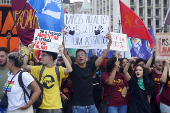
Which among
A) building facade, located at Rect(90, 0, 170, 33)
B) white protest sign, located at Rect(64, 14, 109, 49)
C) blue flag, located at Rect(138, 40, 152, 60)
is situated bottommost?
blue flag, located at Rect(138, 40, 152, 60)

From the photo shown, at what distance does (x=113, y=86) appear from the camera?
5.88m

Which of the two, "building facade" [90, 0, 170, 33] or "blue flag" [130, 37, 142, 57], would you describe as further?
"building facade" [90, 0, 170, 33]

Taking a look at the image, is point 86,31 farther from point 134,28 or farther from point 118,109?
point 134,28

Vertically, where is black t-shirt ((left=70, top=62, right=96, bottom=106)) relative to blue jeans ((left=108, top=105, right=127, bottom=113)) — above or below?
above

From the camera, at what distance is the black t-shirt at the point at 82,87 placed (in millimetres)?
4953

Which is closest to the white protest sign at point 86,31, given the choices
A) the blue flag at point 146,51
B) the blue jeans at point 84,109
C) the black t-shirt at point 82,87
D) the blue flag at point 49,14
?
the black t-shirt at point 82,87

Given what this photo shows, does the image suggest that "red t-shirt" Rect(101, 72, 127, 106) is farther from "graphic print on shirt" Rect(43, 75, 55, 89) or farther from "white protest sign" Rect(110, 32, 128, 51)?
"graphic print on shirt" Rect(43, 75, 55, 89)

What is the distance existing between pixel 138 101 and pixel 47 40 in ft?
8.13

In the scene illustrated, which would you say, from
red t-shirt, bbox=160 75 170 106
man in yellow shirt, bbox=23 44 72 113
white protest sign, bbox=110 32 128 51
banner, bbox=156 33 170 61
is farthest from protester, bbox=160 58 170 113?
man in yellow shirt, bbox=23 44 72 113

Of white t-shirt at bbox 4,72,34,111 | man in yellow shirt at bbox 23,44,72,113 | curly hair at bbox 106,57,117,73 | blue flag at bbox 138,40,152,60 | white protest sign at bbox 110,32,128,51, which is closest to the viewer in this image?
white t-shirt at bbox 4,72,34,111

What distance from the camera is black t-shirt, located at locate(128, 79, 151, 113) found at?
5789mm

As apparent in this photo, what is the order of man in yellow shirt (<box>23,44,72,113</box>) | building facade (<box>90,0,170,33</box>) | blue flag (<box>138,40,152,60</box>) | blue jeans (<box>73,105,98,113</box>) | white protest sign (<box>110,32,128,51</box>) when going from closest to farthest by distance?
man in yellow shirt (<box>23,44,72,113</box>)
blue jeans (<box>73,105,98,113</box>)
white protest sign (<box>110,32,128,51</box>)
blue flag (<box>138,40,152,60</box>)
building facade (<box>90,0,170,33</box>)

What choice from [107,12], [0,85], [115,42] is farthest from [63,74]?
[107,12]

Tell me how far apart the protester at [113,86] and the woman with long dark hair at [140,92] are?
7.6 inches
